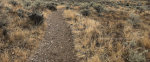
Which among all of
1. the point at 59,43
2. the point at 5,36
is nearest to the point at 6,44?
the point at 5,36

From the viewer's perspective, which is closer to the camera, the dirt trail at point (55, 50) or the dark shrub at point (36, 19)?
the dirt trail at point (55, 50)

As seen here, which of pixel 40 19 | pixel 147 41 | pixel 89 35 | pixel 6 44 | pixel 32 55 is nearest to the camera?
pixel 32 55

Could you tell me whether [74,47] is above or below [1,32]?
below

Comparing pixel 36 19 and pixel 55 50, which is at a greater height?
pixel 36 19

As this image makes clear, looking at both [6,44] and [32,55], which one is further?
[6,44]

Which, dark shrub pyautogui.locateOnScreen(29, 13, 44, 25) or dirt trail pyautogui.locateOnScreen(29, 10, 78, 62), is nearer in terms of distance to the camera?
dirt trail pyautogui.locateOnScreen(29, 10, 78, 62)

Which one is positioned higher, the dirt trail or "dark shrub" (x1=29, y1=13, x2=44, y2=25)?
"dark shrub" (x1=29, y1=13, x2=44, y2=25)

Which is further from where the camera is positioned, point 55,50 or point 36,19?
point 36,19

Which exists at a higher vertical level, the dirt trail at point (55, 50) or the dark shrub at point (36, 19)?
the dark shrub at point (36, 19)

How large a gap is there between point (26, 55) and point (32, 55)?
24 cm

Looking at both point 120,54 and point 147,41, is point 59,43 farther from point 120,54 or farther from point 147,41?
point 147,41

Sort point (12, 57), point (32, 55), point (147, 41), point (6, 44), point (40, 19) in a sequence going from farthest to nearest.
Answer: point (40, 19) → point (147, 41) → point (6, 44) → point (32, 55) → point (12, 57)

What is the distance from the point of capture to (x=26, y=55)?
4766 mm

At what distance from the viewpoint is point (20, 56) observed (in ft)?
15.3
